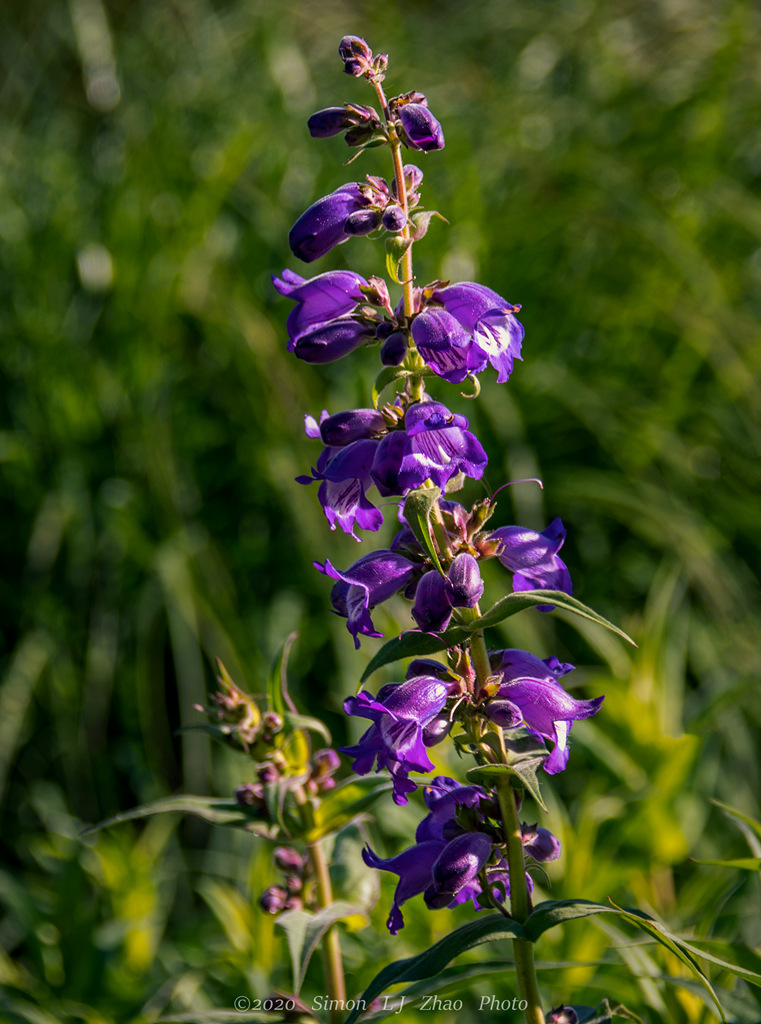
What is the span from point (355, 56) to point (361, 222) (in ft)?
0.58

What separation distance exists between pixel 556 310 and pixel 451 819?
2699 mm

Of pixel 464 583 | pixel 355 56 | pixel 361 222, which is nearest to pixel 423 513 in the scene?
pixel 464 583

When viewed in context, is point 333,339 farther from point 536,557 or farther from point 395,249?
point 536,557

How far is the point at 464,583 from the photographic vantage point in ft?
2.65

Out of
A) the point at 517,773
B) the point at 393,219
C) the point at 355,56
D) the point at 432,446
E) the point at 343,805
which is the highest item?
the point at 355,56

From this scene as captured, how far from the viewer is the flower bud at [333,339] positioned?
0.92 metres

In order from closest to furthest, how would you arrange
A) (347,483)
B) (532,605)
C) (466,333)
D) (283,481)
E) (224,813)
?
1. (532,605)
2. (466,333)
3. (347,483)
4. (224,813)
5. (283,481)

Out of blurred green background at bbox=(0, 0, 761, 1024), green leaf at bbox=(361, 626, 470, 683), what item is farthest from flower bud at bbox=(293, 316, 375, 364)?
blurred green background at bbox=(0, 0, 761, 1024)

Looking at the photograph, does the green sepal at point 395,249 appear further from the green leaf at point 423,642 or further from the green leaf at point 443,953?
the green leaf at point 443,953

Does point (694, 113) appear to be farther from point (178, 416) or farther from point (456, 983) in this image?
point (456, 983)

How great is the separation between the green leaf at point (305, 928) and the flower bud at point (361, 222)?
0.72 m

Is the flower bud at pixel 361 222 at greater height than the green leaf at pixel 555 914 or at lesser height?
greater

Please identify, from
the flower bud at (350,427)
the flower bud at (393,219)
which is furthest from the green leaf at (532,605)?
the flower bud at (393,219)

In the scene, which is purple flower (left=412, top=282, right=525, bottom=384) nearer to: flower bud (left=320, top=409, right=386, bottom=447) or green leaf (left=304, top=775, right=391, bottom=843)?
flower bud (left=320, top=409, right=386, bottom=447)
